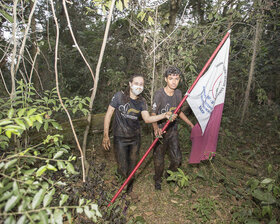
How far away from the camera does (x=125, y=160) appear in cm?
331

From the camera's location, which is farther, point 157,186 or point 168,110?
point 157,186

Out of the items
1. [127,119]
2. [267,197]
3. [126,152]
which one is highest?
[127,119]

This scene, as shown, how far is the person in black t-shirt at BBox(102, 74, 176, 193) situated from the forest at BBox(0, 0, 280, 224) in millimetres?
537

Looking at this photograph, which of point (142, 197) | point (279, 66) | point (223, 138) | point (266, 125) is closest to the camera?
point (142, 197)

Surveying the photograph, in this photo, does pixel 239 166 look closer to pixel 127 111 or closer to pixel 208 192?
pixel 208 192

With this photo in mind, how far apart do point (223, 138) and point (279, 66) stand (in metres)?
5.52

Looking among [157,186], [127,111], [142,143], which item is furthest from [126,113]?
[142,143]

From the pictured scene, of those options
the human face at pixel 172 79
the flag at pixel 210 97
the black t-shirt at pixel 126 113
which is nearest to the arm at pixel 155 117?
the black t-shirt at pixel 126 113

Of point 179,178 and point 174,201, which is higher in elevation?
point 179,178

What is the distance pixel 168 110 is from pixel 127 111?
81 cm

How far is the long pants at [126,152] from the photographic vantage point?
3254mm

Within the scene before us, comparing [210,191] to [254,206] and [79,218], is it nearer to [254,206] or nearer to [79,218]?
[254,206]

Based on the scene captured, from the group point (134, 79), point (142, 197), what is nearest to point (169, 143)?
point (142, 197)

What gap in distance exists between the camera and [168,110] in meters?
3.42
